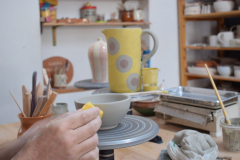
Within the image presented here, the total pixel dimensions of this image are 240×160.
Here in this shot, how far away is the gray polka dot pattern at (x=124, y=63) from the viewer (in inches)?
37.5

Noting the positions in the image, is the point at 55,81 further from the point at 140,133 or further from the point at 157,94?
the point at 140,133

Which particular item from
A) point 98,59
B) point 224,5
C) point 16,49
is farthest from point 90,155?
point 224,5

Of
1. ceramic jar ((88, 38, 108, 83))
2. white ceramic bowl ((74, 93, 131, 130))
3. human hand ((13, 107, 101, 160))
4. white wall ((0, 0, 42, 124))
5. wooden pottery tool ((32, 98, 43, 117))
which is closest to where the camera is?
human hand ((13, 107, 101, 160))

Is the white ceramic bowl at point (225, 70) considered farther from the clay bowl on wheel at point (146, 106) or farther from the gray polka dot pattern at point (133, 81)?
the gray polka dot pattern at point (133, 81)

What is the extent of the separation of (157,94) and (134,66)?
0.49 ft

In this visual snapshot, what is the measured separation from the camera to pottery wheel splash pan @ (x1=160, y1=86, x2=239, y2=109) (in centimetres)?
87

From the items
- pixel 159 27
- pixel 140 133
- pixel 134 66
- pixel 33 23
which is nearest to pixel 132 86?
pixel 134 66

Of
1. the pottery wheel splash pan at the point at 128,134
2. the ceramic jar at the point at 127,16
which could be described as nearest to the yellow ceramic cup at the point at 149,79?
the pottery wheel splash pan at the point at 128,134

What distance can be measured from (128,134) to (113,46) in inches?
17.4

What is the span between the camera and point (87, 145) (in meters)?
0.52

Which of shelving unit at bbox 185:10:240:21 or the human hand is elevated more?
shelving unit at bbox 185:10:240:21

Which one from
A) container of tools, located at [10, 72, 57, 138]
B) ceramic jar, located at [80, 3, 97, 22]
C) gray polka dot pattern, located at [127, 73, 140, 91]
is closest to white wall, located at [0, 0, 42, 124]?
ceramic jar, located at [80, 3, 97, 22]

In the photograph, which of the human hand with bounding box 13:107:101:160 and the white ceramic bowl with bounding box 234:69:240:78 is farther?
the white ceramic bowl with bounding box 234:69:240:78

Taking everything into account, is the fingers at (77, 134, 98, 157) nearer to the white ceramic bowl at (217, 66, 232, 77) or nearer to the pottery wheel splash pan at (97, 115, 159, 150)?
the pottery wheel splash pan at (97, 115, 159, 150)
